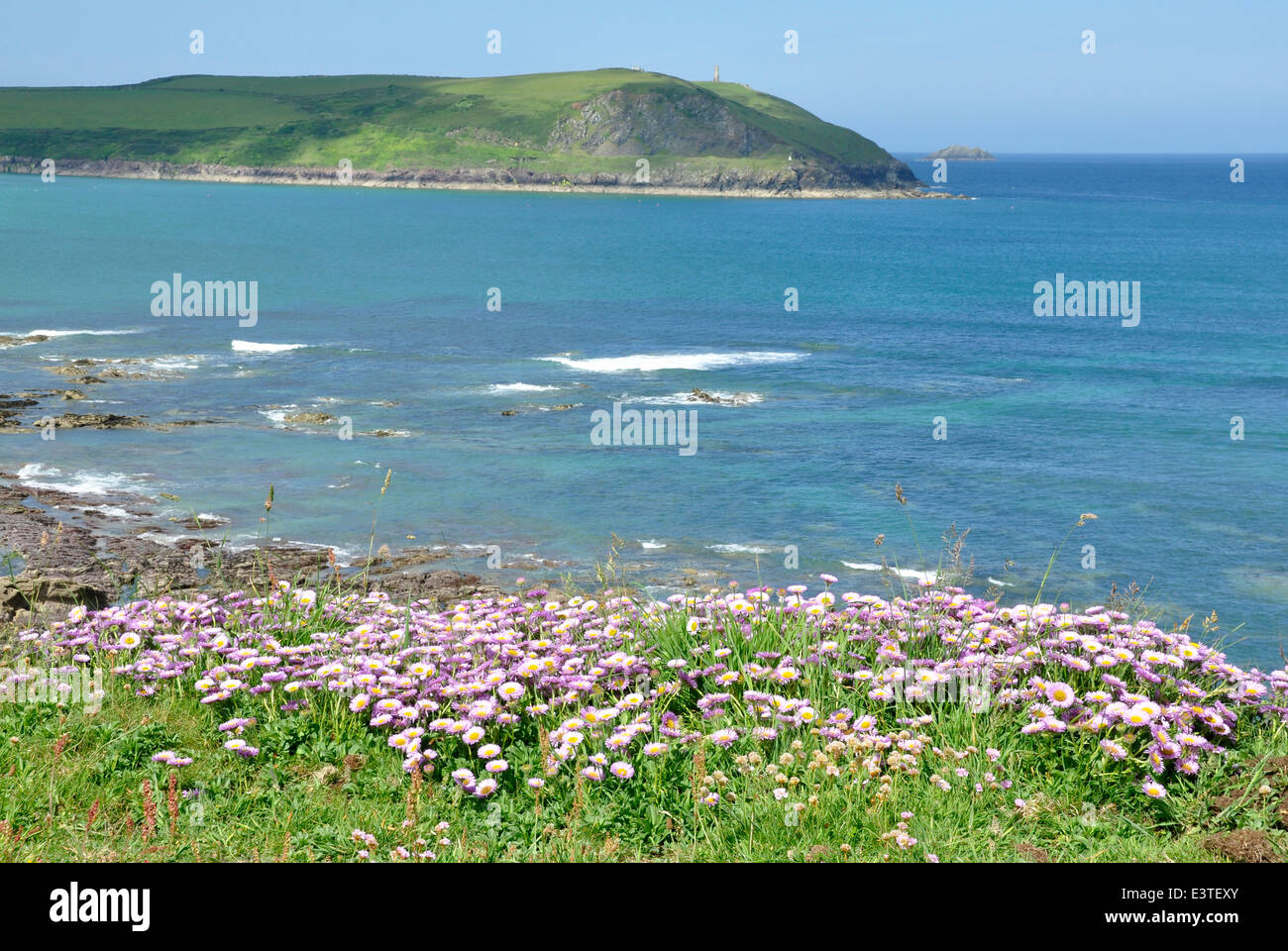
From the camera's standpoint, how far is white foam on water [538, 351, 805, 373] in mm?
49250

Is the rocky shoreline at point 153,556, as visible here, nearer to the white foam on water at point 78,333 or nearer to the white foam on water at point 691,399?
the white foam on water at point 691,399

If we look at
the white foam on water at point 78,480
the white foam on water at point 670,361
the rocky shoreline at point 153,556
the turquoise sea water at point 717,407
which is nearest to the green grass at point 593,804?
the turquoise sea water at point 717,407

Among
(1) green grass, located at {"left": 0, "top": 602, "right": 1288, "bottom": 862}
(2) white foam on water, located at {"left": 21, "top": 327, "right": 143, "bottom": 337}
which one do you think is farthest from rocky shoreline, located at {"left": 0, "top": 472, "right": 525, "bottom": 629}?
(2) white foam on water, located at {"left": 21, "top": 327, "right": 143, "bottom": 337}

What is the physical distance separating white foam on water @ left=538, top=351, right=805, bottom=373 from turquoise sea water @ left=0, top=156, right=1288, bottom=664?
32cm

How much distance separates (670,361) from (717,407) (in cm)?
1000

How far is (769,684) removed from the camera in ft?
26.8

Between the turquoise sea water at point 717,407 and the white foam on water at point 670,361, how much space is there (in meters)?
0.32

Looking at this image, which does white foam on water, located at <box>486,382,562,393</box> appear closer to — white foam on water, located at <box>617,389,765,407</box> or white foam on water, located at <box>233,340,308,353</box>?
white foam on water, located at <box>617,389,765,407</box>

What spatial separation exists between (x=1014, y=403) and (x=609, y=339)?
21.2 meters

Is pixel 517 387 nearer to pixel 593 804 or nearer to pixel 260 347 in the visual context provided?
pixel 260 347

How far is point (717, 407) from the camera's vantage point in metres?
41.5

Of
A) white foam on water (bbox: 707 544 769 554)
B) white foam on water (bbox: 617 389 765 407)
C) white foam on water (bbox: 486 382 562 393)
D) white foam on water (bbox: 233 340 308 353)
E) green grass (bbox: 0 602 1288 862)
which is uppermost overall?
white foam on water (bbox: 233 340 308 353)

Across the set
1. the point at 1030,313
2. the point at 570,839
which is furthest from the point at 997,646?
the point at 1030,313

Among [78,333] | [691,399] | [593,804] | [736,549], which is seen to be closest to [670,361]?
[691,399]
